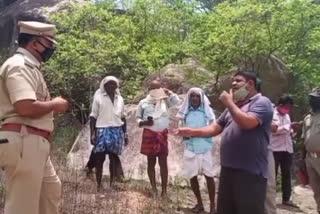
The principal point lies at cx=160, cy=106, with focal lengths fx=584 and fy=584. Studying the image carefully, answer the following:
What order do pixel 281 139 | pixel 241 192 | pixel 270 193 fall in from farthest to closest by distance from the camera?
pixel 281 139 → pixel 270 193 → pixel 241 192

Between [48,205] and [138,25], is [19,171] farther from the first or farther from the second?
[138,25]

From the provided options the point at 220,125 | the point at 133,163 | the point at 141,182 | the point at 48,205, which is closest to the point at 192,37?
the point at 133,163

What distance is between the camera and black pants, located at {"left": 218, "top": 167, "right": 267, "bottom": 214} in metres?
4.82

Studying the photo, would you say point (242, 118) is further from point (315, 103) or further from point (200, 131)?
point (315, 103)

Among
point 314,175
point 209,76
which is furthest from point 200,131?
point 209,76

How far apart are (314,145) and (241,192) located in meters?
2.73

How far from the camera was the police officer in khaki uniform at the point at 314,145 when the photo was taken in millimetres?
7262

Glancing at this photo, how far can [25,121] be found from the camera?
14.2 feet

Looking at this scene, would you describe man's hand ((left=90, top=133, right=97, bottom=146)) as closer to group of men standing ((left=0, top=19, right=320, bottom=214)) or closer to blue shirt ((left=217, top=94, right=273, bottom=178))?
group of men standing ((left=0, top=19, right=320, bottom=214))

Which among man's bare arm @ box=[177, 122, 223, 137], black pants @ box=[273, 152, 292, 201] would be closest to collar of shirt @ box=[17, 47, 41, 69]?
man's bare arm @ box=[177, 122, 223, 137]

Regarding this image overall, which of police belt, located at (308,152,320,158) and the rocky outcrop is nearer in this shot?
police belt, located at (308,152,320,158)

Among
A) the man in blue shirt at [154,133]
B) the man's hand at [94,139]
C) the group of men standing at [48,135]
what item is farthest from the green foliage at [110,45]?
the group of men standing at [48,135]

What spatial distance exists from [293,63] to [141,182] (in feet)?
19.1

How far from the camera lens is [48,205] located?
4.63 metres
